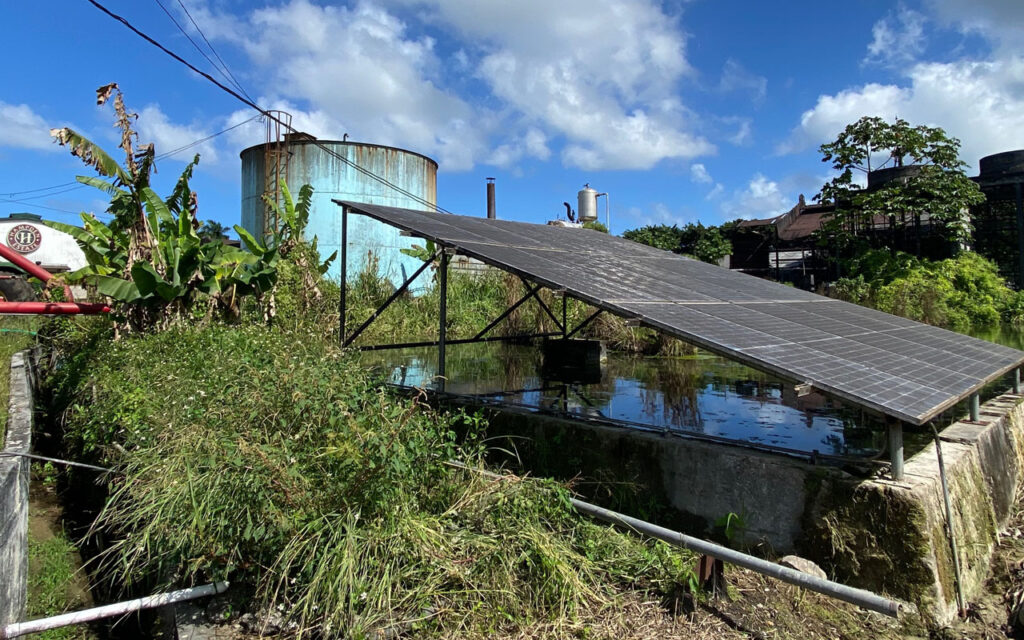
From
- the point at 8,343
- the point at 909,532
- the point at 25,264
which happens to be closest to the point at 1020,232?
the point at 909,532

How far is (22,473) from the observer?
4.26 m

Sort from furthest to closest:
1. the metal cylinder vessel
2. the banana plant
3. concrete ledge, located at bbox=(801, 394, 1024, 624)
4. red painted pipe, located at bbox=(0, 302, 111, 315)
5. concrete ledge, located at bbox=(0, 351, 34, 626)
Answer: the metal cylinder vessel → the banana plant → red painted pipe, located at bbox=(0, 302, 111, 315) → concrete ledge, located at bbox=(801, 394, 1024, 624) → concrete ledge, located at bbox=(0, 351, 34, 626)

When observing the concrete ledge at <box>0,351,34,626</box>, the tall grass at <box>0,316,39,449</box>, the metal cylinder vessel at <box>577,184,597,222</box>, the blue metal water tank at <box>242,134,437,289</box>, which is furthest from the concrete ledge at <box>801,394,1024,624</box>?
the metal cylinder vessel at <box>577,184,597,222</box>

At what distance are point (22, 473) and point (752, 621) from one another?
470cm

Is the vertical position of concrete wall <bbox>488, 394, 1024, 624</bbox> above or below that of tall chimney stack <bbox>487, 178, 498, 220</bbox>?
below

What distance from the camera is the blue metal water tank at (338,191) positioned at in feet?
56.4

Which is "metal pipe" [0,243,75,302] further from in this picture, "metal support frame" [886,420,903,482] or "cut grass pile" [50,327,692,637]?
"metal support frame" [886,420,903,482]

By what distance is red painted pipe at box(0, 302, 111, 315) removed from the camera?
6.19 meters

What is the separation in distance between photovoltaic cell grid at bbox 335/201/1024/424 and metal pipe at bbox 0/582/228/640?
2.78 metres

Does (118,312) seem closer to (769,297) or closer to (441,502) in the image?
(441,502)

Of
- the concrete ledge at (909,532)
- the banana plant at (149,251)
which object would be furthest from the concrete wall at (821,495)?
the banana plant at (149,251)

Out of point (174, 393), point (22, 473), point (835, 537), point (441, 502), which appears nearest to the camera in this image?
point (441, 502)

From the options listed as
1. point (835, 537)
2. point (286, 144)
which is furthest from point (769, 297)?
point (286, 144)

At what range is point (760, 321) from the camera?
5.14m
